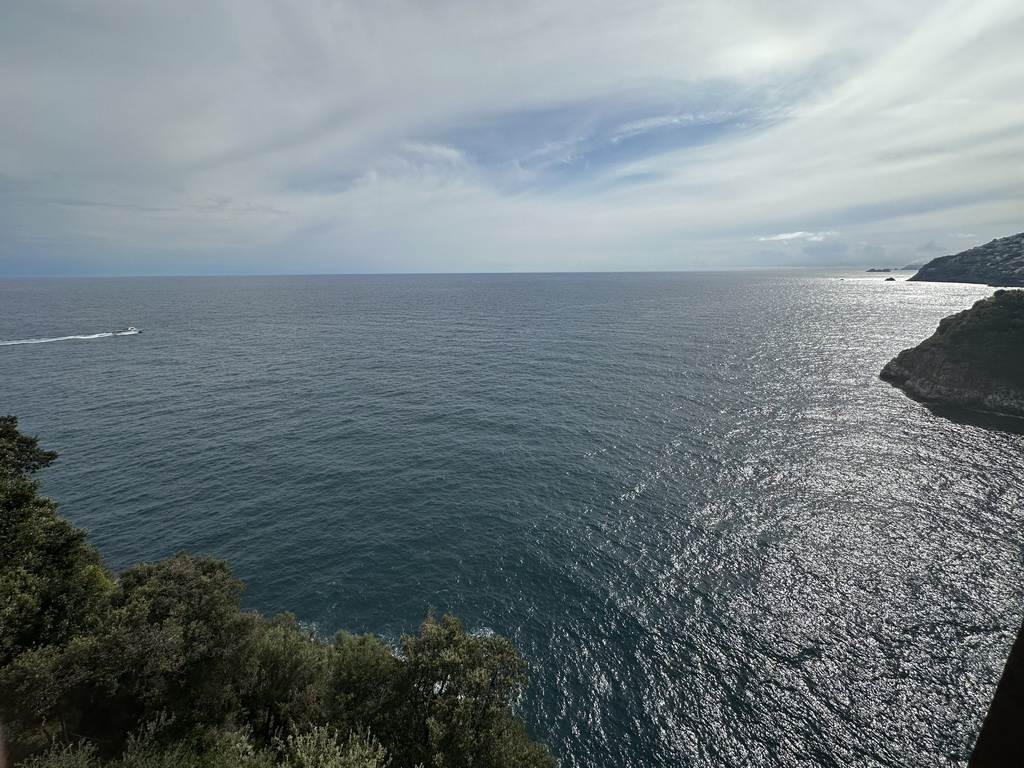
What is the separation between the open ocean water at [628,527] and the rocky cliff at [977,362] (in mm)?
7821

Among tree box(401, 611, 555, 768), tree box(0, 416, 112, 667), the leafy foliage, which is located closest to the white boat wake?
tree box(0, 416, 112, 667)

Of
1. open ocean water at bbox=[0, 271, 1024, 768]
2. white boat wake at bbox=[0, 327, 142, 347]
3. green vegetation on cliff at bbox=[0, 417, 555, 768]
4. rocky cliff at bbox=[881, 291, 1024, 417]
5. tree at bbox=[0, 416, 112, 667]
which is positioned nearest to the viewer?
green vegetation on cliff at bbox=[0, 417, 555, 768]

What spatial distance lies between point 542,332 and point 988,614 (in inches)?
5630

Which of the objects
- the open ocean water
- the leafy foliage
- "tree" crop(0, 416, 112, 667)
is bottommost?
the open ocean water

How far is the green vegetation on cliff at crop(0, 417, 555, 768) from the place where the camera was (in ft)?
80.1

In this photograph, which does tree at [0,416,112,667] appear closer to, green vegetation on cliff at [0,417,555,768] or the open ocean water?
green vegetation on cliff at [0,417,555,768]

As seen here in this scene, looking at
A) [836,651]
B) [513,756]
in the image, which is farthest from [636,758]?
[836,651]

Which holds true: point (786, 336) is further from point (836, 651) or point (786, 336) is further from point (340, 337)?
point (340, 337)

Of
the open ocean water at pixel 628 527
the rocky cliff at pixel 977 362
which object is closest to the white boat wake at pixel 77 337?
the open ocean water at pixel 628 527

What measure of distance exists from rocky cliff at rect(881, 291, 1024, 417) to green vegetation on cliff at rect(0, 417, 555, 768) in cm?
11042

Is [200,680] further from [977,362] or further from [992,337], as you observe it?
[992,337]

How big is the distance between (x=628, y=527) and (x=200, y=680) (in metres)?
43.9

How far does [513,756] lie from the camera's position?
27375mm

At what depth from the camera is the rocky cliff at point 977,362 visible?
291 feet
